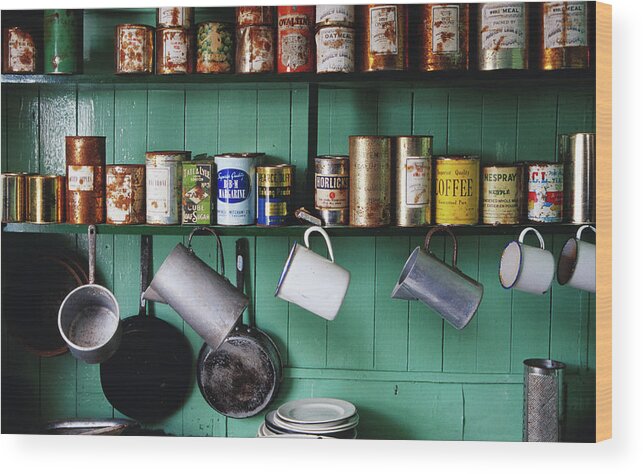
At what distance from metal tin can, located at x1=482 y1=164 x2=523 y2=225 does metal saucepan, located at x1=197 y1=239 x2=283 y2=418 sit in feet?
1.59

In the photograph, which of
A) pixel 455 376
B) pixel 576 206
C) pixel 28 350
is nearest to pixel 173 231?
pixel 28 350

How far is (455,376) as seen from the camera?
1.71m

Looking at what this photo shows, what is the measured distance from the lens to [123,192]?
5.35 feet

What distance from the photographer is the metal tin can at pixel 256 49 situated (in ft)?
5.25

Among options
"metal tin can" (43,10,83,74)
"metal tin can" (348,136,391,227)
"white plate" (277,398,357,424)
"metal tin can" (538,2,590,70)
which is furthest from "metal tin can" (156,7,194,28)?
"white plate" (277,398,357,424)

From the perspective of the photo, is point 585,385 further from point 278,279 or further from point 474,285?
point 278,279

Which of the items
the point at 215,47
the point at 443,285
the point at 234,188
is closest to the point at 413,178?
the point at 443,285

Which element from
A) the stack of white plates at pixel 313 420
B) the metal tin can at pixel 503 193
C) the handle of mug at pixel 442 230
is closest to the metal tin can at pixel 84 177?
the stack of white plates at pixel 313 420

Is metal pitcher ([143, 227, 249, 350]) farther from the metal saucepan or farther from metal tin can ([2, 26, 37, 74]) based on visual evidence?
metal tin can ([2, 26, 37, 74])

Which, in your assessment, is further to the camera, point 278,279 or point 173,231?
point 278,279

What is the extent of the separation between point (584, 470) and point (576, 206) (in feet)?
1.55

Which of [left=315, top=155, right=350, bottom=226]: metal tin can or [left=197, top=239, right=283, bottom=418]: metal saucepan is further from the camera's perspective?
[left=197, top=239, right=283, bottom=418]: metal saucepan

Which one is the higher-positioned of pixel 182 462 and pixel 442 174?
pixel 442 174

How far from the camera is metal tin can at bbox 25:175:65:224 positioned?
5.37 feet
